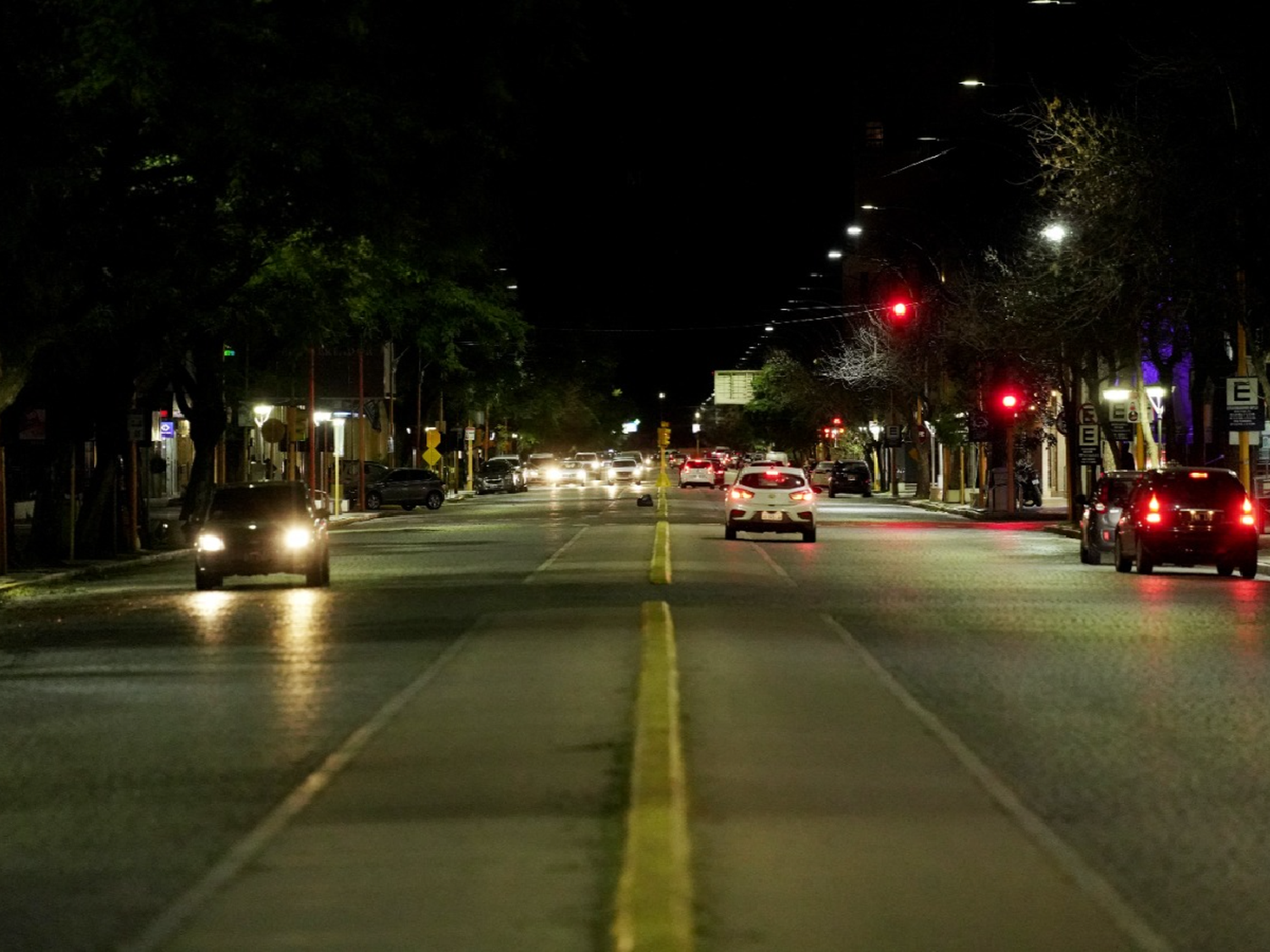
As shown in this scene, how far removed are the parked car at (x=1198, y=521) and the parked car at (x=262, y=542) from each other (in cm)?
1231

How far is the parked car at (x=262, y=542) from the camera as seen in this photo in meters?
29.5

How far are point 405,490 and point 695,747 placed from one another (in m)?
62.7

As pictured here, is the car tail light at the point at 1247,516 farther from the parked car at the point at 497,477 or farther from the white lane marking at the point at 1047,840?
the parked car at the point at 497,477

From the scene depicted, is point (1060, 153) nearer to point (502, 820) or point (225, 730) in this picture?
point (225, 730)

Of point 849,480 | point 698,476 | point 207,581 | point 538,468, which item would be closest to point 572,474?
Answer: point 538,468

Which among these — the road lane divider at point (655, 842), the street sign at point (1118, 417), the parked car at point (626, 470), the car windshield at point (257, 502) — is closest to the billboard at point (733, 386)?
the parked car at point (626, 470)

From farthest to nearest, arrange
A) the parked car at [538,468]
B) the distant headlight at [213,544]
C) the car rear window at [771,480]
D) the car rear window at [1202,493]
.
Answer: the parked car at [538,468]
the car rear window at [771,480]
the car rear window at [1202,493]
the distant headlight at [213,544]

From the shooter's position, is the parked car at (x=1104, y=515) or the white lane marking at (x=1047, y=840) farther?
the parked car at (x=1104, y=515)

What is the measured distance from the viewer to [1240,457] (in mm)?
39375

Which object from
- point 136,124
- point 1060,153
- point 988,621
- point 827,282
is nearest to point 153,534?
point 136,124

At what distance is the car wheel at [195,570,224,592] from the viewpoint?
98.1 feet

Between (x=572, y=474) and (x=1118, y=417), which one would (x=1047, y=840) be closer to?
(x=1118, y=417)

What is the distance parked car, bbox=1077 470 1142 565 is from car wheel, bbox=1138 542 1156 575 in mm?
1375

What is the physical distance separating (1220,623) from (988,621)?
2427 mm
